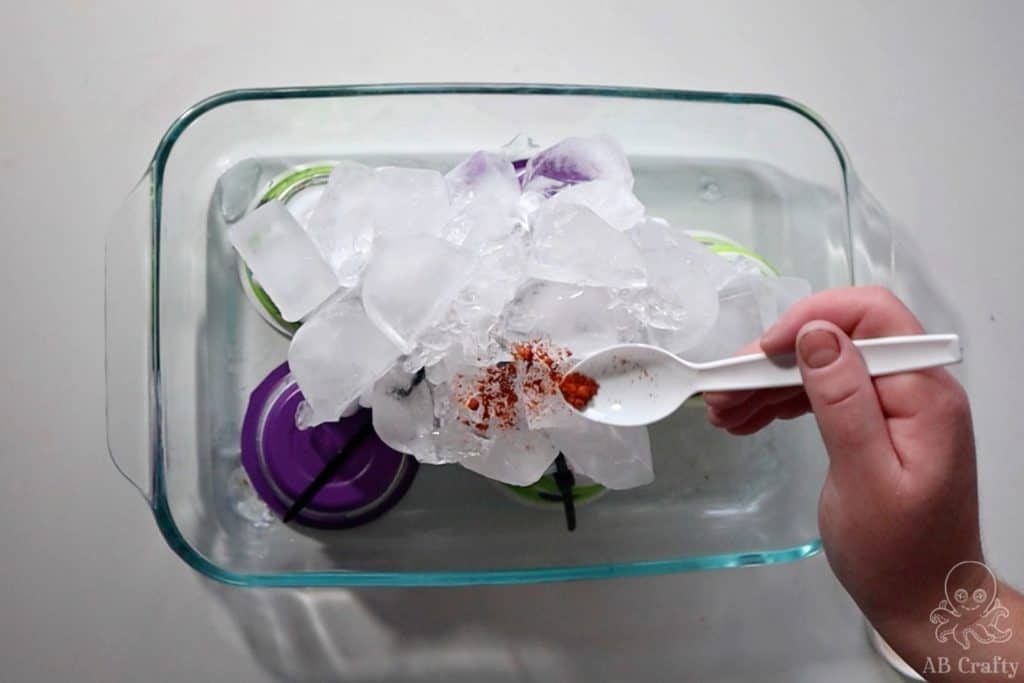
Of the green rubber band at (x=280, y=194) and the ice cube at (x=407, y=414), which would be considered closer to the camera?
the ice cube at (x=407, y=414)

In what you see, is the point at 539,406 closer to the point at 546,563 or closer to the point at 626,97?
the point at 546,563

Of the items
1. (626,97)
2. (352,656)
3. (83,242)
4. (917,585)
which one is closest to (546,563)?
(352,656)

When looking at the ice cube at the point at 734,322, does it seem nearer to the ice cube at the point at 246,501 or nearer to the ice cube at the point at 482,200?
the ice cube at the point at 482,200

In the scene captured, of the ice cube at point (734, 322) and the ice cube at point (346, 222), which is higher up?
the ice cube at point (346, 222)

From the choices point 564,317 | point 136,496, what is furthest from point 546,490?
point 136,496

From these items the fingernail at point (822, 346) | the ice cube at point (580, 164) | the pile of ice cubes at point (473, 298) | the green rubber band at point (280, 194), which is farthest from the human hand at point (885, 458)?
the green rubber band at point (280, 194)

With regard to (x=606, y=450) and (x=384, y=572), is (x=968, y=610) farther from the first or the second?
(x=384, y=572)
